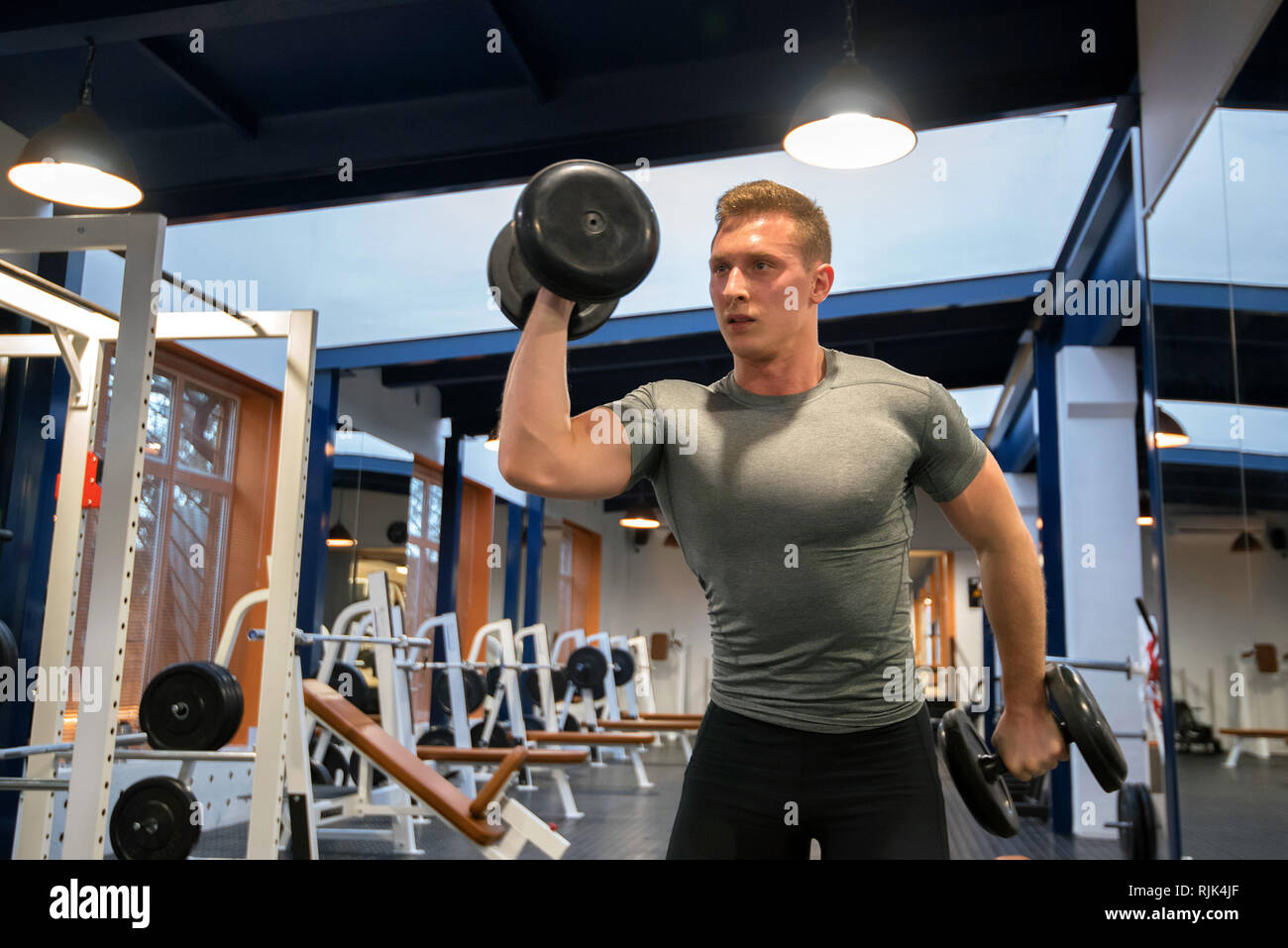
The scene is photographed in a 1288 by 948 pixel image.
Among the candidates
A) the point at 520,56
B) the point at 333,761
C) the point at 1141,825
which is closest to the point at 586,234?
the point at 520,56

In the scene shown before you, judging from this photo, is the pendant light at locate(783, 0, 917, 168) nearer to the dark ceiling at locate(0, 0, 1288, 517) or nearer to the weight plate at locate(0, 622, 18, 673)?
the dark ceiling at locate(0, 0, 1288, 517)

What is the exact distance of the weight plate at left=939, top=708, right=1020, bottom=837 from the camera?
4.58 ft

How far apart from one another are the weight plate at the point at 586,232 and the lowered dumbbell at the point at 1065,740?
75cm

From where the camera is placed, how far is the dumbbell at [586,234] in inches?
45.4

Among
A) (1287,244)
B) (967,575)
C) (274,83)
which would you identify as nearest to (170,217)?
(274,83)

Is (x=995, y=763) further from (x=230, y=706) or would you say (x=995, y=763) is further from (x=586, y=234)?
(x=230, y=706)

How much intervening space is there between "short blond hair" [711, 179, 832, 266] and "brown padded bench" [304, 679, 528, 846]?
2.69 m

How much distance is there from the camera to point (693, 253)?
19.4ft

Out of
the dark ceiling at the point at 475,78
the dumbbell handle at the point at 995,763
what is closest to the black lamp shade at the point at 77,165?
the dark ceiling at the point at 475,78

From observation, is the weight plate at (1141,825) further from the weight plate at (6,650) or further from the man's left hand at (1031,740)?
the weight plate at (6,650)

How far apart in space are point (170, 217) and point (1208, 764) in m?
4.49

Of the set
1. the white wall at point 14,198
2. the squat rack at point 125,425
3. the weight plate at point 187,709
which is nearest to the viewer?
the squat rack at point 125,425

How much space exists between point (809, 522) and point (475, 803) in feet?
8.91
